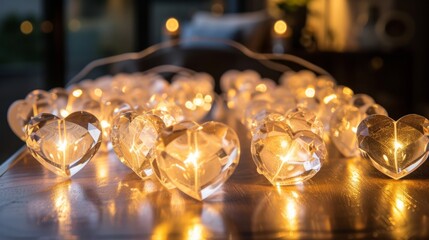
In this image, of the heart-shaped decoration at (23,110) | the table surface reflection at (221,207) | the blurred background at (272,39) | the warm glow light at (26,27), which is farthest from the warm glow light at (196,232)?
the warm glow light at (26,27)

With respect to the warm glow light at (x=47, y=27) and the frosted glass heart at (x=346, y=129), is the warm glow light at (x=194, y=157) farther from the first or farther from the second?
the warm glow light at (x=47, y=27)

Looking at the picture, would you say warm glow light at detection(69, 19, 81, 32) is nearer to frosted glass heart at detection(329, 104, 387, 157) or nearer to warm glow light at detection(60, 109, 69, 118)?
warm glow light at detection(60, 109, 69, 118)

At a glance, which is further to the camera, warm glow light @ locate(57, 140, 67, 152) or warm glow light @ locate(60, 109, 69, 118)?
warm glow light @ locate(60, 109, 69, 118)

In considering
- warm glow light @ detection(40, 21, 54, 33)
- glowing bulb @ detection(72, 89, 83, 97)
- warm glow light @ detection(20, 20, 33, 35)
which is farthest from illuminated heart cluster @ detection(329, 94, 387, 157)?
warm glow light @ detection(40, 21, 54, 33)

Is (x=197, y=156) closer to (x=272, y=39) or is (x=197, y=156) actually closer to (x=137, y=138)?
(x=137, y=138)

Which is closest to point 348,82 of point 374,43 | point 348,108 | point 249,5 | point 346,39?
point 374,43

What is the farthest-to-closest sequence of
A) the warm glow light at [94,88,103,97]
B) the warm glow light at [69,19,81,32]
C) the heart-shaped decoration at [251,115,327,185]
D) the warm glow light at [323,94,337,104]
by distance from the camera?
the warm glow light at [69,19,81,32] → the warm glow light at [94,88,103,97] → the warm glow light at [323,94,337,104] → the heart-shaped decoration at [251,115,327,185]

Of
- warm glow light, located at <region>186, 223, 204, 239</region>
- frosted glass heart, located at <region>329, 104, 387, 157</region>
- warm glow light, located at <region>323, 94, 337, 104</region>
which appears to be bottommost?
warm glow light, located at <region>323, 94, 337, 104</region>
